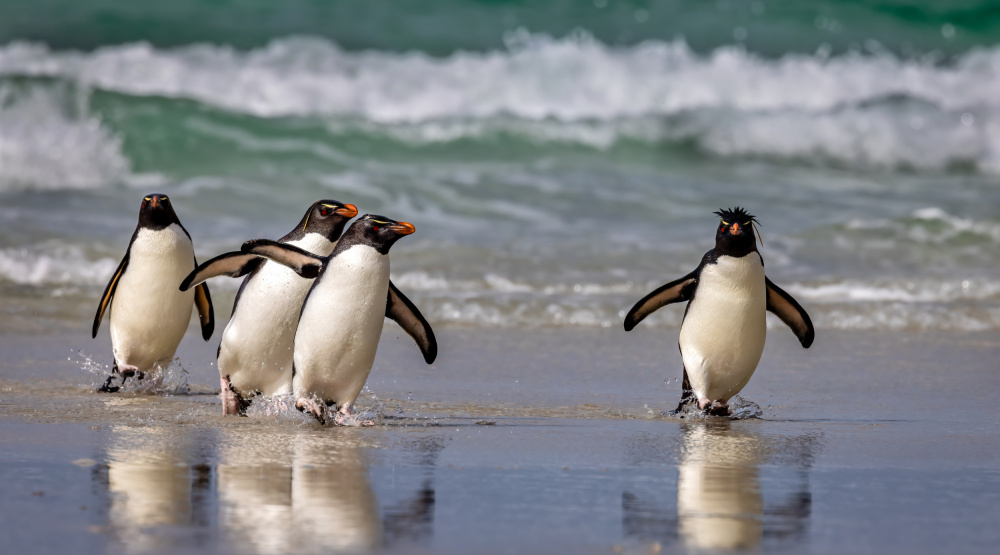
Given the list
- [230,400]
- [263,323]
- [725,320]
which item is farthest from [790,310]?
[230,400]

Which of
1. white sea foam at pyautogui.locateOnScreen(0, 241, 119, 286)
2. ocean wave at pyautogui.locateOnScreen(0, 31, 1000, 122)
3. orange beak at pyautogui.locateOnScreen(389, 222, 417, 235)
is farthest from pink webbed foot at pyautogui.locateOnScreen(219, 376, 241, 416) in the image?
ocean wave at pyautogui.locateOnScreen(0, 31, 1000, 122)

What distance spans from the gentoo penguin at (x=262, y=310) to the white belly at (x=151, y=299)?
0.79m

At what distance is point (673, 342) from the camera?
7.30 metres

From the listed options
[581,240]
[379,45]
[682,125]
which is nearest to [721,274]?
[581,240]

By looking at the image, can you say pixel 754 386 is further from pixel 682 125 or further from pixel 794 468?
pixel 682 125

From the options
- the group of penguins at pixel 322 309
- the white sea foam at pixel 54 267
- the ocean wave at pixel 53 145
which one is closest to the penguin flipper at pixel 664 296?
the group of penguins at pixel 322 309

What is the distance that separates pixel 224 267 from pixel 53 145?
10358mm

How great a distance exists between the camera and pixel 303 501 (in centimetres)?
314

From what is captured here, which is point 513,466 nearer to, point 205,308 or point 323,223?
point 323,223

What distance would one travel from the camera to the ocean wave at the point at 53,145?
13.7m

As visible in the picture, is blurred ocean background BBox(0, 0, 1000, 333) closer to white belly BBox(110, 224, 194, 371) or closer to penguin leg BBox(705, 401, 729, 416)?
white belly BBox(110, 224, 194, 371)

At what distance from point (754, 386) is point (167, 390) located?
109 inches

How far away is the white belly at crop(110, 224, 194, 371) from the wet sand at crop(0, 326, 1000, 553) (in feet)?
0.83

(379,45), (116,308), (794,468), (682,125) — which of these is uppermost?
(379,45)
